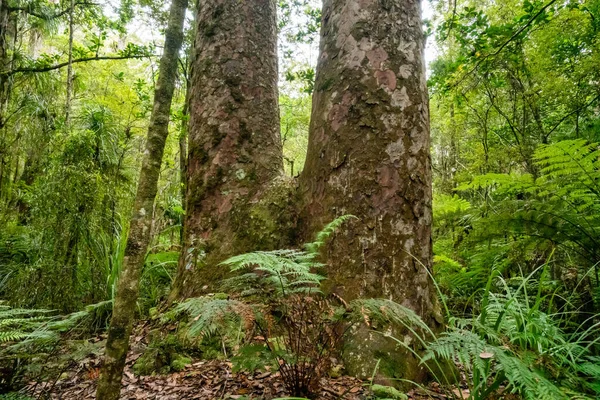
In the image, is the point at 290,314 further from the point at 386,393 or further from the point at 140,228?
the point at 140,228

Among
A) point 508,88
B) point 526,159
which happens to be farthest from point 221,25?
point 508,88

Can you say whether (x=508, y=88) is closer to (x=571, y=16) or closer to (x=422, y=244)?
(x=571, y=16)

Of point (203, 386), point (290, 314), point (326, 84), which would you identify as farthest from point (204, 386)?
point (326, 84)

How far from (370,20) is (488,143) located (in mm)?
5826

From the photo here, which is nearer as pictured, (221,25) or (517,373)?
(517,373)

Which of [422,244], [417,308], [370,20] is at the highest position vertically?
[370,20]

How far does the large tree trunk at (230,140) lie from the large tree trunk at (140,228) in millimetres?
896

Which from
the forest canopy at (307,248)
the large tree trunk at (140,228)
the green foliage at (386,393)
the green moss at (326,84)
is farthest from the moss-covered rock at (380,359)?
the green moss at (326,84)

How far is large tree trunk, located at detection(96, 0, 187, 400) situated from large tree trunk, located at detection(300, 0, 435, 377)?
1077 mm

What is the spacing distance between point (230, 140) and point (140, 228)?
55.6 inches

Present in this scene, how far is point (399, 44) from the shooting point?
8.01 feet

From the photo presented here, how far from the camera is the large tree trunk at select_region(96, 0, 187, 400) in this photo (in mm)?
1562

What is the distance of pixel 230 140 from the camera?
9.91ft

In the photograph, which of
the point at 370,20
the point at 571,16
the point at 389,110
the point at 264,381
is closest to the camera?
the point at 264,381
